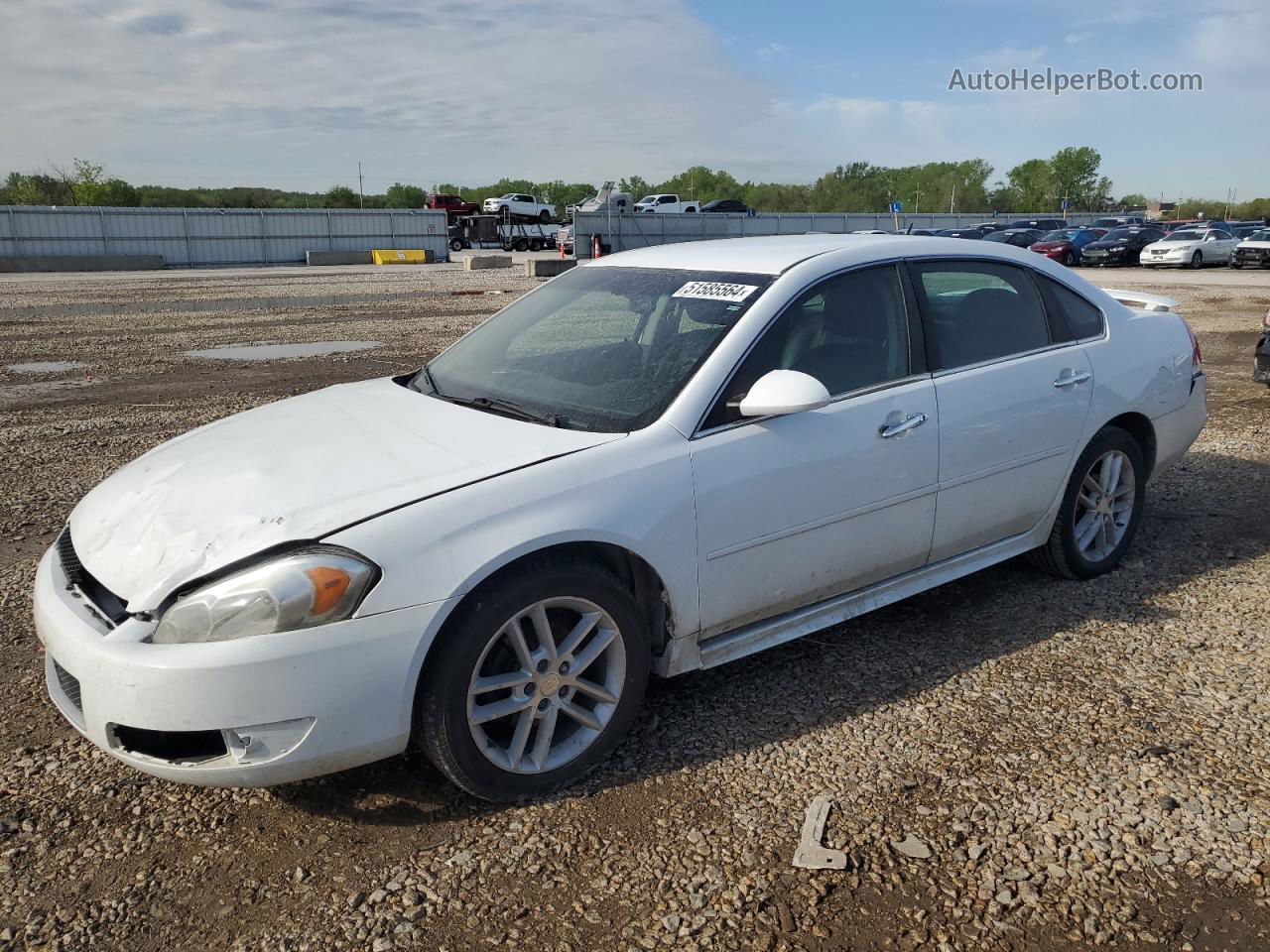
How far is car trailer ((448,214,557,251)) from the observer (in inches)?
1991

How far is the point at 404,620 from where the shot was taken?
8.48ft

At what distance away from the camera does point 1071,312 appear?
14.6ft

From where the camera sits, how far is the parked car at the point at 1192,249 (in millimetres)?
31500

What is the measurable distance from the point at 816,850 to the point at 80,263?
1573 inches

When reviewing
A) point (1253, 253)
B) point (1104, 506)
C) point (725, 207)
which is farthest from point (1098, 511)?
point (725, 207)

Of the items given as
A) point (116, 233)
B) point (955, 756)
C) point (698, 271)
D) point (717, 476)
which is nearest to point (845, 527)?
point (717, 476)

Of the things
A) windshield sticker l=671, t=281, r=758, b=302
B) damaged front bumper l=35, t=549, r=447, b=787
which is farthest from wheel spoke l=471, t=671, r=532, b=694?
windshield sticker l=671, t=281, r=758, b=302

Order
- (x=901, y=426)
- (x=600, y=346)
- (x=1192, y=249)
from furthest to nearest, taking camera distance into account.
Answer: (x=1192, y=249), (x=600, y=346), (x=901, y=426)

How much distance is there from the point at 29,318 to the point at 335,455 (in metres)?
16.8

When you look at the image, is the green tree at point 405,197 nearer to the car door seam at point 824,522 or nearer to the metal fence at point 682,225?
the metal fence at point 682,225

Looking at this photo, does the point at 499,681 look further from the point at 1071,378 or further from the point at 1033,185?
the point at 1033,185

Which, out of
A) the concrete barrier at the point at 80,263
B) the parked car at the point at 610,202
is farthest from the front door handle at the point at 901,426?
the concrete barrier at the point at 80,263

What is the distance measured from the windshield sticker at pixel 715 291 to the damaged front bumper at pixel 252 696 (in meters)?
1.62

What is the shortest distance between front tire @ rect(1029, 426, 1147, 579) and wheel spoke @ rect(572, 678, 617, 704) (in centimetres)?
244
